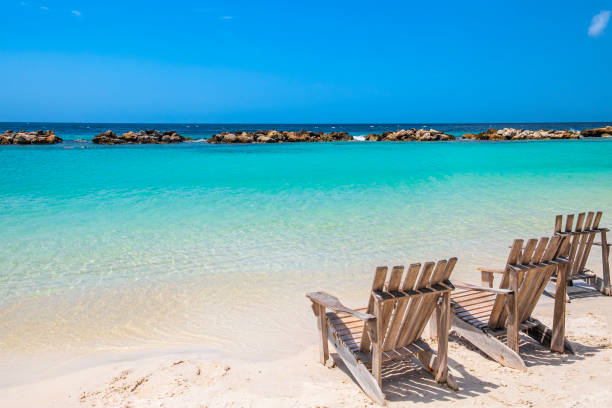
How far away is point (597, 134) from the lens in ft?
168


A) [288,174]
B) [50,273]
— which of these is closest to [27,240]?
[50,273]

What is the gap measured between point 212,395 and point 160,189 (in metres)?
12.7

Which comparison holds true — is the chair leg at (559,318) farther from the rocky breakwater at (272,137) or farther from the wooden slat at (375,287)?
the rocky breakwater at (272,137)

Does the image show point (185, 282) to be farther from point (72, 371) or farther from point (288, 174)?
point (288, 174)

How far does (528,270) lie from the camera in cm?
375

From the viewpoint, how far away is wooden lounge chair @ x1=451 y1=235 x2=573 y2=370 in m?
3.77

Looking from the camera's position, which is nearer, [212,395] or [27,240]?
[212,395]

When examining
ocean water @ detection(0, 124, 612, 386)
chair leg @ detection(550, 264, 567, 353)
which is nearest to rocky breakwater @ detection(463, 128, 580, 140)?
ocean water @ detection(0, 124, 612, 386)

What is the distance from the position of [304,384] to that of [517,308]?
2034 millimetres

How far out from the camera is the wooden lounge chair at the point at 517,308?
12.4 ft

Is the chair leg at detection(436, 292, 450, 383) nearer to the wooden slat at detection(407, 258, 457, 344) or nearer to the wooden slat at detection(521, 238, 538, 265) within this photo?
the wooden slat at detection(407, 258, 457, 344)

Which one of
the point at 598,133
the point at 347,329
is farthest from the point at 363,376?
the point at 598,133

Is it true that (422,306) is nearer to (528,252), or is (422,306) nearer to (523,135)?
(528,252)

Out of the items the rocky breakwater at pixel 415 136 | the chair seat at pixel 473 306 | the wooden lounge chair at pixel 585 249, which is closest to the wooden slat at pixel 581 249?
the wooden lounge chair at pixel 585 249
